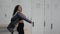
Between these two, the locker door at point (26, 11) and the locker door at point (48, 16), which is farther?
the locker door at point (48, 16)

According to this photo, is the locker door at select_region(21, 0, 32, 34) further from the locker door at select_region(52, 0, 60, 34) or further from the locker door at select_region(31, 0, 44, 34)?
the locker door at select_region(52, 0, 60, 34)

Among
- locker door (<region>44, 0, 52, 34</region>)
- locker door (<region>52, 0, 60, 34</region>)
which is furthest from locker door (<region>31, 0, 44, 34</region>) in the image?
locker door (<region>52, 0, 60, 34</region>)

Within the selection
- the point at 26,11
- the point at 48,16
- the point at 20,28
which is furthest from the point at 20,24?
the point at 48,16

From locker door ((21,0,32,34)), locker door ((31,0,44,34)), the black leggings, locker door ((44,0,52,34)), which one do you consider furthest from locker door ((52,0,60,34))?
the black leggings

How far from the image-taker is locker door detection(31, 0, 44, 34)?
2.33 meters

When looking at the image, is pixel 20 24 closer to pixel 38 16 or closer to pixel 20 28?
pixel 20 28

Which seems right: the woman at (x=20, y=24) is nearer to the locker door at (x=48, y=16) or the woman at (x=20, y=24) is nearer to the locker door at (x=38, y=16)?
the locker door at (x=38, y=16)

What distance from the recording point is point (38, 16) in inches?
92.5

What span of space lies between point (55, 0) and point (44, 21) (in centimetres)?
45

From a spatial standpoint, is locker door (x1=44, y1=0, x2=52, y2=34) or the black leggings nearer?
the black leggings

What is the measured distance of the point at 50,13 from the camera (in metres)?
2.39

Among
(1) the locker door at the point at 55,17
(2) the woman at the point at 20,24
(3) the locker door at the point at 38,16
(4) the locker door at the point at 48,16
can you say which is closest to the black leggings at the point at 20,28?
(2) the woman at the point at 20,24

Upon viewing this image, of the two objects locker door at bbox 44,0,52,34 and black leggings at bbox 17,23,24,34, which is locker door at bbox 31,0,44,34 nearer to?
locker door at bbox 44,0,52,34

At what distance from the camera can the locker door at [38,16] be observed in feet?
7.63
